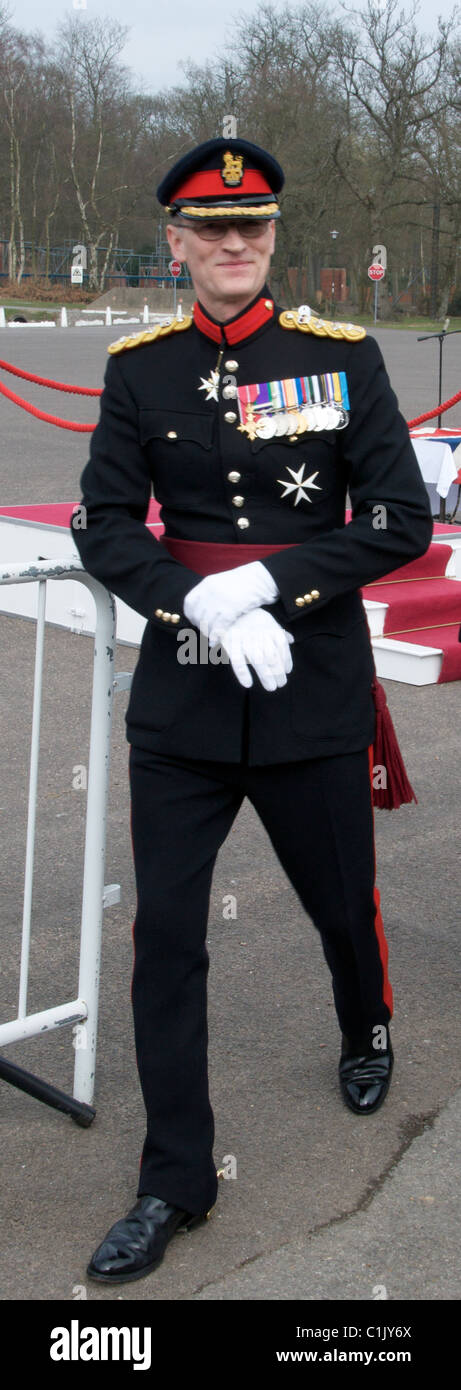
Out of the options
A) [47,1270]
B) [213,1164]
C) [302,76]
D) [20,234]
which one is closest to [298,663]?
[213,1164]

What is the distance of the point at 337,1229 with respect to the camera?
8.93ft

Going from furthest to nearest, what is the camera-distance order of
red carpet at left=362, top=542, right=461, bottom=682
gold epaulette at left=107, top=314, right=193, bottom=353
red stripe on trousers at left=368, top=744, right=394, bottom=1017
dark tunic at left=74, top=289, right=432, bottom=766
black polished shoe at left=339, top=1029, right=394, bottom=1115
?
red carpet at left=362, top=542, right=461, bottom=682 → black polished shoe at left=339, top=1029, right=394, bottom=1115 → red stripe on trousers at left=368, top=744, right=394, bottom=1017 → gold epaulette at left=107, top=314, right=193, bottom=353 → dark tunic at left=74, top=289, right=432, bottom=766

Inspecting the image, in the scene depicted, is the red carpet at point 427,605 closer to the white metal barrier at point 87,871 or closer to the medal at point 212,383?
the white metal barrier at point 87,871

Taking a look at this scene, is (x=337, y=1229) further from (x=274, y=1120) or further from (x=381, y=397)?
Answer: (x=381, y=397)

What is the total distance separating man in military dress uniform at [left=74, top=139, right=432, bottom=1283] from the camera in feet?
8.45

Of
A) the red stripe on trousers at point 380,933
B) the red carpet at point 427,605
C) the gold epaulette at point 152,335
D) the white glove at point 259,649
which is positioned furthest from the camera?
the red carpet at point 427,605

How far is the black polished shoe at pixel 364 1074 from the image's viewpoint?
316cm

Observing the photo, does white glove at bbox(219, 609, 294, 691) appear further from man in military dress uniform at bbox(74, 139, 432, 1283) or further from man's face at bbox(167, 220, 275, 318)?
man's face at bbox(167, 220, 275, 318)

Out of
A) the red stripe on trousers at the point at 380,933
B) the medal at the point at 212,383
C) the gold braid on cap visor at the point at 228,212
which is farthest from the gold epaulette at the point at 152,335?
the red stripe on trousers at the point at 380,933

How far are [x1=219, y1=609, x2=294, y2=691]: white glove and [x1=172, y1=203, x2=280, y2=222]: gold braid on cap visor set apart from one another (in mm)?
697

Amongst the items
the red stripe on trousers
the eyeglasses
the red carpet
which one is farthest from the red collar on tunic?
the red carpet

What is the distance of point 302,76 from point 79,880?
52949 millimetres

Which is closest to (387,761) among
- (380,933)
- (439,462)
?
(380,933)

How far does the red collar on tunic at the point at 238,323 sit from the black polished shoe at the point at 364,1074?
4.96 ft
